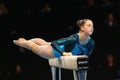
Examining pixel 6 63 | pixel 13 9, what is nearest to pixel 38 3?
pixel 13 9

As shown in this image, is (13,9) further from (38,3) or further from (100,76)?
(100,76)

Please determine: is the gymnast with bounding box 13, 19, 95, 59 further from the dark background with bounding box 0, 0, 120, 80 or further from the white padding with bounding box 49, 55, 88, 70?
the dark background with bounding box 0, 0, 120, 80

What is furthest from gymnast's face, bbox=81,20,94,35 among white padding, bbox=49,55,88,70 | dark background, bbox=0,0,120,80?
dark background, bbox=0,0,120,80

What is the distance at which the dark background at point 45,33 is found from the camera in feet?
28.8

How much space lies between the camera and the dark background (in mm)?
8773

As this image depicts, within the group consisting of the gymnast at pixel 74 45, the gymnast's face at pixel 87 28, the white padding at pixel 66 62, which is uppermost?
the gymnast's face at pixel 87 28

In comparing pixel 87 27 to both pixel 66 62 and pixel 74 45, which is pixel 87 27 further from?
pixel 66 62

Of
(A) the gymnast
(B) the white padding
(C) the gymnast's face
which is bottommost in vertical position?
(B) the white padding

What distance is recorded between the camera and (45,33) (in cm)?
927

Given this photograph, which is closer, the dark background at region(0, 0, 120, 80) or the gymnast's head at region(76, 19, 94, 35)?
the gymnast's head at region(76, 19, 94, 35)

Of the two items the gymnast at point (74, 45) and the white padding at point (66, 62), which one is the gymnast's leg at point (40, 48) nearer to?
the gymnast at point (74, 45)

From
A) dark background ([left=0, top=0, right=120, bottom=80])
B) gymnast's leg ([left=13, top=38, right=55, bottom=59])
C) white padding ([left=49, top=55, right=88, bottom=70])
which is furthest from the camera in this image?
dark background ([left=0, top=0, right=120, bottom=80])

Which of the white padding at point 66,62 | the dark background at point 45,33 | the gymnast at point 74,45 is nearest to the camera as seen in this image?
the white padding at point 66,62


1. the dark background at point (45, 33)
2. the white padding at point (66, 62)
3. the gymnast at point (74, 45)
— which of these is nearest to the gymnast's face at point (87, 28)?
the gymnast at point (74, 45)
